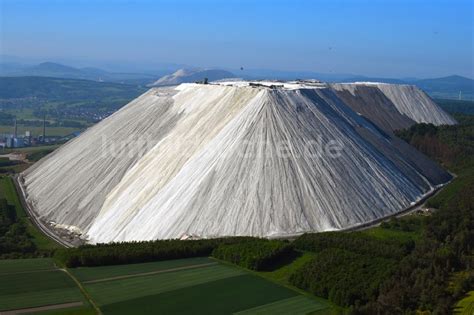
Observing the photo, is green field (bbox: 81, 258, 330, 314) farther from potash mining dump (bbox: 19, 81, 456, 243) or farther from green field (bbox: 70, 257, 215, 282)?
potash mining dump (bbox: 19, 81, 456, 243)

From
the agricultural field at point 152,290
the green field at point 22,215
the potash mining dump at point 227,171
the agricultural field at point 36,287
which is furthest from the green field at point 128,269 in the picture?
the green field at point 22,215

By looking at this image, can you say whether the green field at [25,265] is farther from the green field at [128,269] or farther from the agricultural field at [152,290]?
the green field at [128,269]

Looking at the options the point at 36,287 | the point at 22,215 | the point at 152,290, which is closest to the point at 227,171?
the point at 22,215

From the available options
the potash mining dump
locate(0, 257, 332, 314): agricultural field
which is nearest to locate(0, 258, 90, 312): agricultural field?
locate(0, 257, 332, 314): agricultural field

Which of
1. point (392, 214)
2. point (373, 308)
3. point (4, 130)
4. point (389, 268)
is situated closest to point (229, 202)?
point (392, 214)

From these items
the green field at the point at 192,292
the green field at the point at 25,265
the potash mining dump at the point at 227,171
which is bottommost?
the green field at the point at 25,265

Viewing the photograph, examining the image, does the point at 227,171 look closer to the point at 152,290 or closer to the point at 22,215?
the point at 22,215
